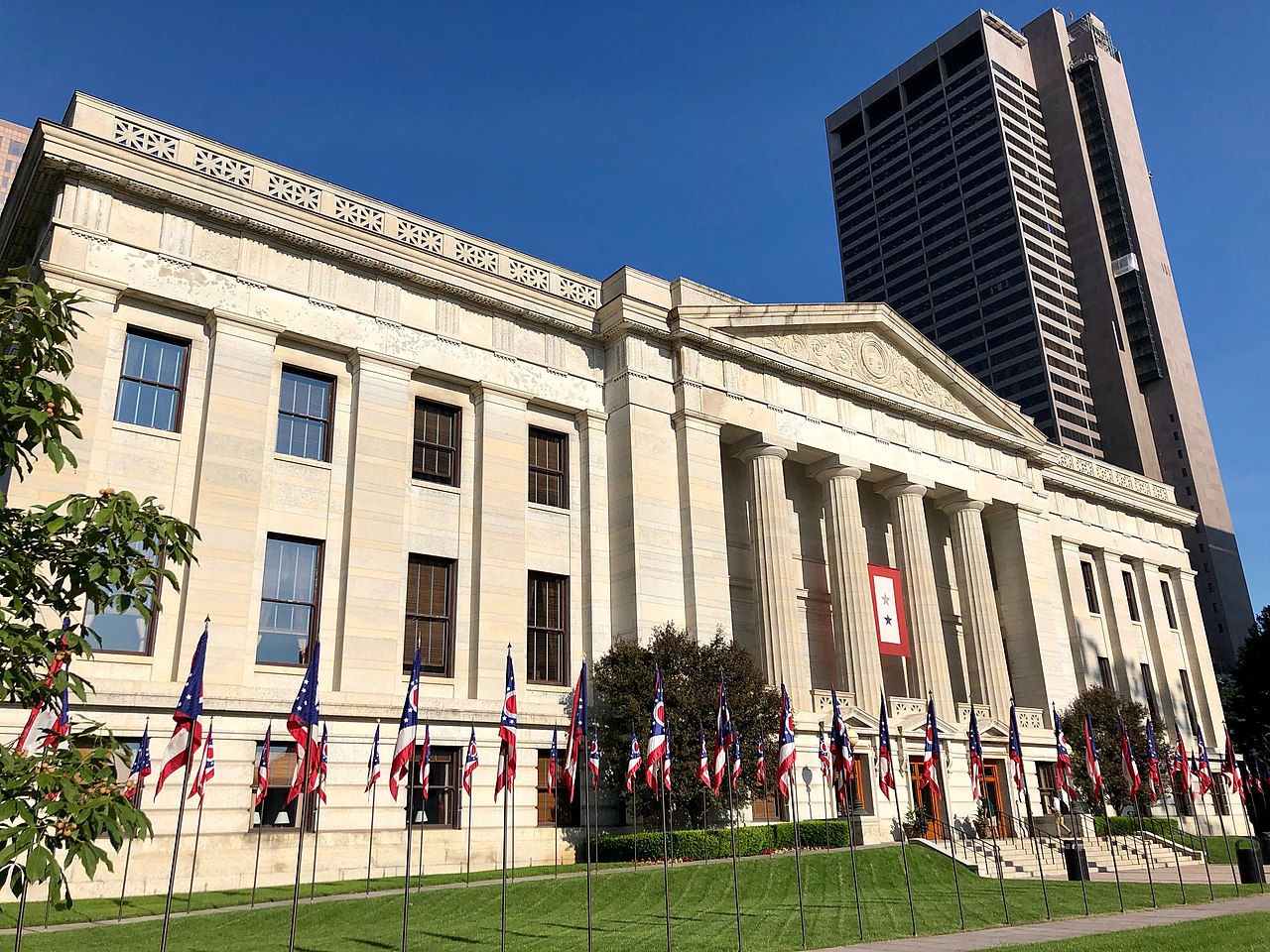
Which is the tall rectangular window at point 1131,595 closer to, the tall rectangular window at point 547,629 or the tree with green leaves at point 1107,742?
the tree with green leaves at point 1107,742

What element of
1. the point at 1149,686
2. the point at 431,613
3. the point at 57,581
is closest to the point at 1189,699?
the point at 1149,686

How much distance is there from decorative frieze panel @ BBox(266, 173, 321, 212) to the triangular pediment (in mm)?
13357

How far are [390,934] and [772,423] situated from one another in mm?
25697

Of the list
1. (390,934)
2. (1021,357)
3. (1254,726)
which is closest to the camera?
(390,934)

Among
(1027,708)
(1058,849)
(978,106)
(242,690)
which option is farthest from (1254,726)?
(978,106)

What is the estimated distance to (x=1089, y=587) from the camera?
56.3 meters

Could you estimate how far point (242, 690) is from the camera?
2536 centimetres

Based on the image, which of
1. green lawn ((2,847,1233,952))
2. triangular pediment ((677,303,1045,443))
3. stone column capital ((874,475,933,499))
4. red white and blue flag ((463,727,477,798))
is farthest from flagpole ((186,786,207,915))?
stone column capital ((874,475,933,499))

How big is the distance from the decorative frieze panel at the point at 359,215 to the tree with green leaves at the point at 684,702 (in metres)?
15.9

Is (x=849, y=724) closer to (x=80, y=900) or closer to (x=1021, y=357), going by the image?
(x=80, y=900)

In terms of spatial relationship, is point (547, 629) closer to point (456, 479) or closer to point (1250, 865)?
point (456, 479)

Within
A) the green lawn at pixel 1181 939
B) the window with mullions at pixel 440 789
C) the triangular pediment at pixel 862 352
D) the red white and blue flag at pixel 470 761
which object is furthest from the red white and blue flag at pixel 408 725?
the triangular pediment at pixel 862 352

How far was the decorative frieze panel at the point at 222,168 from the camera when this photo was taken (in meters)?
29.5

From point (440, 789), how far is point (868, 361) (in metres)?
26.1
